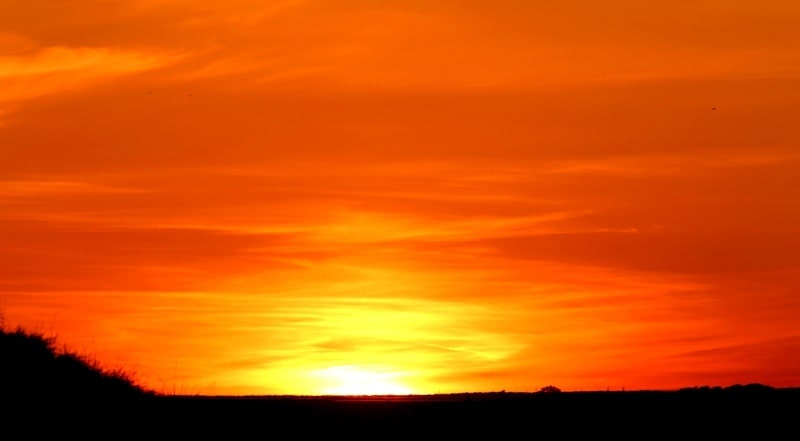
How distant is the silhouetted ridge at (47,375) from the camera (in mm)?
28016

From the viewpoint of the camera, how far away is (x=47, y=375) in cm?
2950

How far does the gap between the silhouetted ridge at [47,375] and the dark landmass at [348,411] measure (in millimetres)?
34

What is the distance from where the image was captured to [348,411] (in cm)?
2809

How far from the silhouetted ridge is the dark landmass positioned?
0.03m

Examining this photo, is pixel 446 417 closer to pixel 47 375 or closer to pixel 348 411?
pixel 348 411

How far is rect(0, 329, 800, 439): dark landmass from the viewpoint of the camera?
24812mm

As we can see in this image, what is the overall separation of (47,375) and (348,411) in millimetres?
6477

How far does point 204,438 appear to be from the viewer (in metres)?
23.8

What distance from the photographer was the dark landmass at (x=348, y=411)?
24812mm

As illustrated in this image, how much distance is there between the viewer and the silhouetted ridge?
28.0 m

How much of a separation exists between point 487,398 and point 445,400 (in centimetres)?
107

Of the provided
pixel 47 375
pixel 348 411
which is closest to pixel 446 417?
pixel 348 411

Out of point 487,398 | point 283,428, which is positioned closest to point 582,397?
point 487,398

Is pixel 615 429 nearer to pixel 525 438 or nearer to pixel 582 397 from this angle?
pixel 525 438
